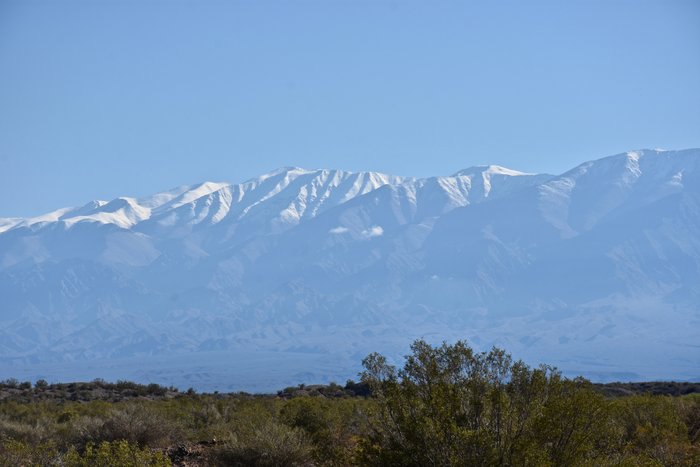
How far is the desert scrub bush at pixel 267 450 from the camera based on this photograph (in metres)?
22.0

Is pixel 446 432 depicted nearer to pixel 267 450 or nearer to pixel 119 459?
pixel 119 459

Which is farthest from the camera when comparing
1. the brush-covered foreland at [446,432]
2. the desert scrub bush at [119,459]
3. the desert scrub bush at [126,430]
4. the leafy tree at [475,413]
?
the desert scrub bush at [126,430]

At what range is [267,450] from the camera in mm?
22016

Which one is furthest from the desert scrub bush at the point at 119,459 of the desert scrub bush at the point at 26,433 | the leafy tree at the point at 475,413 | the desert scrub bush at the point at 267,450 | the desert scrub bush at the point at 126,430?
the desert scrub bush at the point at 26,433

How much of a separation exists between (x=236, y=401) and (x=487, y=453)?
2547 cm

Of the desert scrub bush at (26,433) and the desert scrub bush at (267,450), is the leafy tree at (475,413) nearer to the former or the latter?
the desert scrub bush at (267,450)

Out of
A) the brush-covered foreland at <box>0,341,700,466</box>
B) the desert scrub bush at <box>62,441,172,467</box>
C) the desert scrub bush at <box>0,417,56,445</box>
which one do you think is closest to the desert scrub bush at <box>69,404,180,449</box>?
the brush-covered foreland at <box>0,341,700,466</box>

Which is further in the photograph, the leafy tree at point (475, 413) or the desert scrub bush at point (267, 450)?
the desert scrub bush at point (267, 450)

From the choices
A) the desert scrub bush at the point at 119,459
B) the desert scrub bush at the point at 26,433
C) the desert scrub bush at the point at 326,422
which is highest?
the desert scrub bush at the point at 119,459

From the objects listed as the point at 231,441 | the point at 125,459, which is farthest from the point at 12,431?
the point at 125,459

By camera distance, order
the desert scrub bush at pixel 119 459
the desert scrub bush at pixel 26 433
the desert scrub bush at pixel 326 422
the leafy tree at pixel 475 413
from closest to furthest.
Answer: the leafy tree at pixel 475 413 → the desert scrub bush at pixel 119 459 → the desert scrub bush at pixel 326 422 → the desert scrub bush at pixel 26 433

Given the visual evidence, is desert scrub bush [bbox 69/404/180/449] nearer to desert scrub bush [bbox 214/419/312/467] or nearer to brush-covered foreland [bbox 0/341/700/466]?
brush-covered foreland [bbox 0/341/700/466]

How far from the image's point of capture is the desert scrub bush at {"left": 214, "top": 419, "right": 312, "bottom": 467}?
867 inches

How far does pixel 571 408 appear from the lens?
55.8ft
